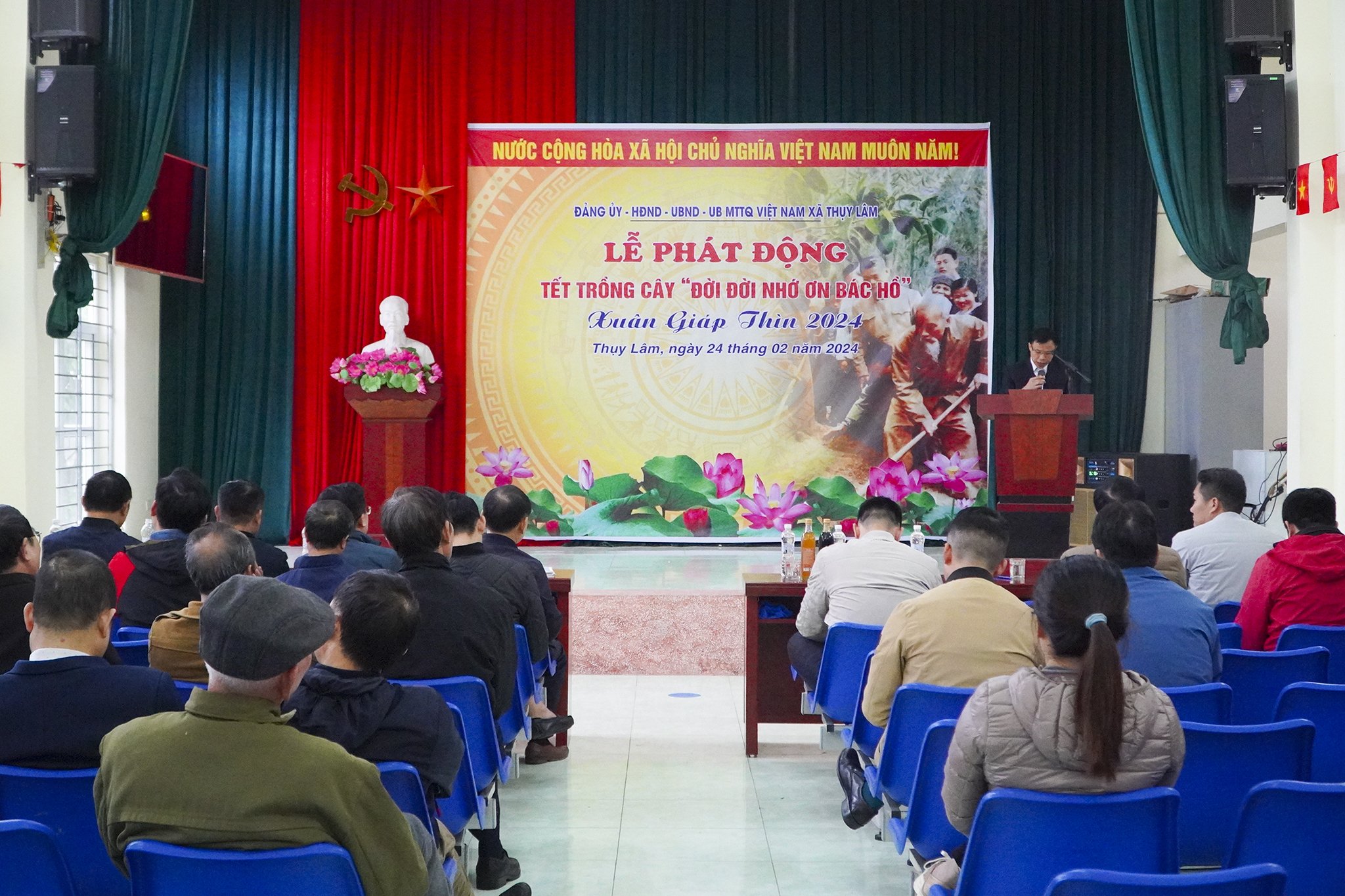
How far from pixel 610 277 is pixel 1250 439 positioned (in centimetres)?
449

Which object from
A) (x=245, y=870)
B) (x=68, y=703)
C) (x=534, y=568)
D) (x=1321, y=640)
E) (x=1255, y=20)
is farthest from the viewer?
(x=1255, y=20)

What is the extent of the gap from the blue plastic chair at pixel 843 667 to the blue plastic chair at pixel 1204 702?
100cm

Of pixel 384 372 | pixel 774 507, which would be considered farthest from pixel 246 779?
pixel 774 507

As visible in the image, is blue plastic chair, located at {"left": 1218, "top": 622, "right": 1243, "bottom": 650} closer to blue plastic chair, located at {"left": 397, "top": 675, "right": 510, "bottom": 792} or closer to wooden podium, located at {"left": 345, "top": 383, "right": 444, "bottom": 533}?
blue plastic chair, located at {"left": 397, "top": 675, "right": 510, "bottom": 792}

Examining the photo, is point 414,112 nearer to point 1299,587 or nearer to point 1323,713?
point 1299,587

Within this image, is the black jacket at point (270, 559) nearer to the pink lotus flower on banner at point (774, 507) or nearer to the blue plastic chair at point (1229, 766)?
the blue plastic chair at point (1229, 766)

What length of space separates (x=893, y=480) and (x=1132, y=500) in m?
5.02

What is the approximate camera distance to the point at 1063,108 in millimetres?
9547

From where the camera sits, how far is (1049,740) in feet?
6.75

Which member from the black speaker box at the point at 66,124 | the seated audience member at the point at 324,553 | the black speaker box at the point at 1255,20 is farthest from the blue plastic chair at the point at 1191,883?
the black speaker box at the point at 66,124

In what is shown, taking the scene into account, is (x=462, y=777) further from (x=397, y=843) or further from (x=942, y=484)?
(x=942, y=484)

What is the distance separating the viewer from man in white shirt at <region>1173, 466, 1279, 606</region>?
14.1ft

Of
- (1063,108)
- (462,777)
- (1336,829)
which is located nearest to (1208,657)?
(1336,829)

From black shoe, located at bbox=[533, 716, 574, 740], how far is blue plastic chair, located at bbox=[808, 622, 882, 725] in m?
Result: 0.93
